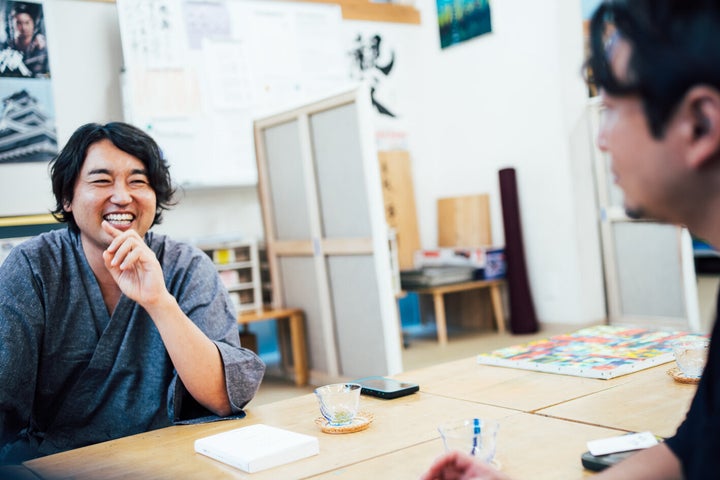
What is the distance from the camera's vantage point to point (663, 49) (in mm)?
624

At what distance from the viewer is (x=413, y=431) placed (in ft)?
3.88

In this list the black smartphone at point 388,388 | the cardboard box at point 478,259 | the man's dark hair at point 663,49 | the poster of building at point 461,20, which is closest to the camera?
the man's dark hair at point 663,49

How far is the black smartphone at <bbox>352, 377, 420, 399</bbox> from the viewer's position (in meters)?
1.41

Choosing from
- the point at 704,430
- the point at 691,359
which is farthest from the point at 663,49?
the point at 691,359

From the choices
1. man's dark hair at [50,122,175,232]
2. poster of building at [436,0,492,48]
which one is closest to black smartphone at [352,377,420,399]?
man's dark hair at [50,122,175,232]

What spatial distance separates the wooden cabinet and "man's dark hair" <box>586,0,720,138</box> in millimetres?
3781

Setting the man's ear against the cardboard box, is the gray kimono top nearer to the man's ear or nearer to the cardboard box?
the man's ear

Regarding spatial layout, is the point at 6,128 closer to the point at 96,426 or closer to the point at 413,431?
the point at 96,426

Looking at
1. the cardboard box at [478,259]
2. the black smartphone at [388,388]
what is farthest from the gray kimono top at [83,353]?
the cardboard box at [478,259]

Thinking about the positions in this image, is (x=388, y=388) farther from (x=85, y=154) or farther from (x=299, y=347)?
(x=299, y=347)

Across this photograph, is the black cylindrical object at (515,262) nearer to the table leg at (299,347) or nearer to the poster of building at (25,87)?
the table leg at (299,347)

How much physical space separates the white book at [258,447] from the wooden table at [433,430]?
0.01m

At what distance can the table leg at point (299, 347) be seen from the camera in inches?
168

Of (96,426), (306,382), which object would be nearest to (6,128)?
(306,382)
